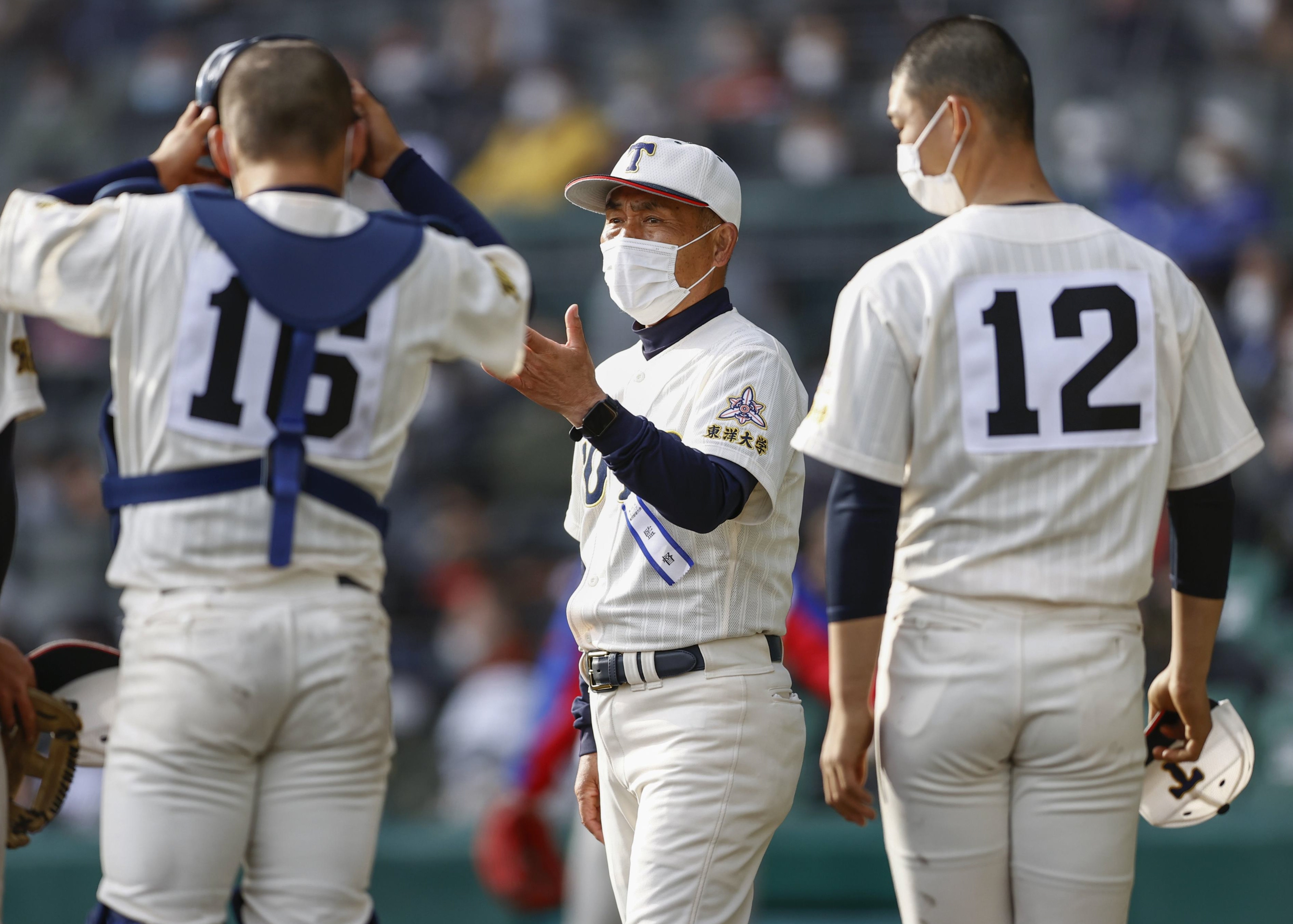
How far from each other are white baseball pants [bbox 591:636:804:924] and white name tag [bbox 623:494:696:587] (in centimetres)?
18

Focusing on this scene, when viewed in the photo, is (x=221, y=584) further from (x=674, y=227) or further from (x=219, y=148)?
(x=674, y=227)

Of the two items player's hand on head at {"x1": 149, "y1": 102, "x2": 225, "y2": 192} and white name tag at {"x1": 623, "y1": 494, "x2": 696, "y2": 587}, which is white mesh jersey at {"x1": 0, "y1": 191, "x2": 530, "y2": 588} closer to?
player's hand on head at {"x1": 149, "y1": 102, "x2": 225, "y2": 192}

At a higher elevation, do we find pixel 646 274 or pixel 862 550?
pixel 646 274

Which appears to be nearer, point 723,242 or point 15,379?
point 15,379

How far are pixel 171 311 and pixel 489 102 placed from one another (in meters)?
10.6

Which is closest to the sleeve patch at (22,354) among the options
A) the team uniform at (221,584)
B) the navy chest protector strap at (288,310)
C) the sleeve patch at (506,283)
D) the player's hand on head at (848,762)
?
the team uniform at (221,584)

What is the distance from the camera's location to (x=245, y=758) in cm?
263

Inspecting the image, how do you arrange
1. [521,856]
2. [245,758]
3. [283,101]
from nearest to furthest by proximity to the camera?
[245,758], [283,101], [521,856]

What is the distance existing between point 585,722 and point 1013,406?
4.45 ft

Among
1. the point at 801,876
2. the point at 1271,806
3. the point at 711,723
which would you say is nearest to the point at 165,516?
the point at 711,723

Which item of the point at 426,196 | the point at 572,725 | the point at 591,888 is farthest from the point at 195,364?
the point at 591,888

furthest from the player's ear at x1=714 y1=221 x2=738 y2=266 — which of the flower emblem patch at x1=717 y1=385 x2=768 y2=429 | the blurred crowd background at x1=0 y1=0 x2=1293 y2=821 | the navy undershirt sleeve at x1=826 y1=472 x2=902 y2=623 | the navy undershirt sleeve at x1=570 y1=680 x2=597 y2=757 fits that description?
the blurred crowd background at x1=0 y1=0 x2=1293 y2=821

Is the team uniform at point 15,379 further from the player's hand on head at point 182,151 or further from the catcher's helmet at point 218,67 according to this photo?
the catcher's helmet at point 218,67

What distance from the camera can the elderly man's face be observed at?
365 cm
